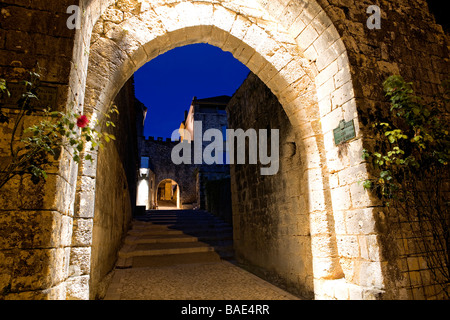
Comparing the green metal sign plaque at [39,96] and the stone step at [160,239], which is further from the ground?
the green metal sign plaque at [39,96]

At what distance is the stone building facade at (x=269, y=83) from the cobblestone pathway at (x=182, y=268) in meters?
0.93

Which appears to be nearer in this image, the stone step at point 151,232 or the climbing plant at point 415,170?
the climbing plant at point 415,170

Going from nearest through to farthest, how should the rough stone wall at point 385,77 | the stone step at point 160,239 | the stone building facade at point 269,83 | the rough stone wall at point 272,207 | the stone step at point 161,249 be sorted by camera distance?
the stone building facade at point 269,83
the rough stone wall at point 385,77
the rough stone wall at point 272,207
the stone step at point 161,249
the stone step at point 160,239

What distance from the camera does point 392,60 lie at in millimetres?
2635

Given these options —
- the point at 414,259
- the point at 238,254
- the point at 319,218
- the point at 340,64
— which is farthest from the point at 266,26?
the point at 238,254

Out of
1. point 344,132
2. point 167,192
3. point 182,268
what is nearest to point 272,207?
point 344,132

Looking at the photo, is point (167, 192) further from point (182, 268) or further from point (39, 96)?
point (39, 96)

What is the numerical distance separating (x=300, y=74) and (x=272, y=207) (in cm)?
203

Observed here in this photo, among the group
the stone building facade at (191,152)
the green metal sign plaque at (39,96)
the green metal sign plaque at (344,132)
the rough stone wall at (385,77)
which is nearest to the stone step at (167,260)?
the rough stone wall at (385,77)

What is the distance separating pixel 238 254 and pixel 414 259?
3469 millimetres

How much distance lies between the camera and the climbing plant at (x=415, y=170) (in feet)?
7.18

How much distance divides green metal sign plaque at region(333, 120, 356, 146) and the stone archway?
5 centimetres

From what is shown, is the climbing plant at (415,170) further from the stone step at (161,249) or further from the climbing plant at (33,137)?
the stone step at (161,249)

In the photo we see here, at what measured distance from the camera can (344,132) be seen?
241cm
